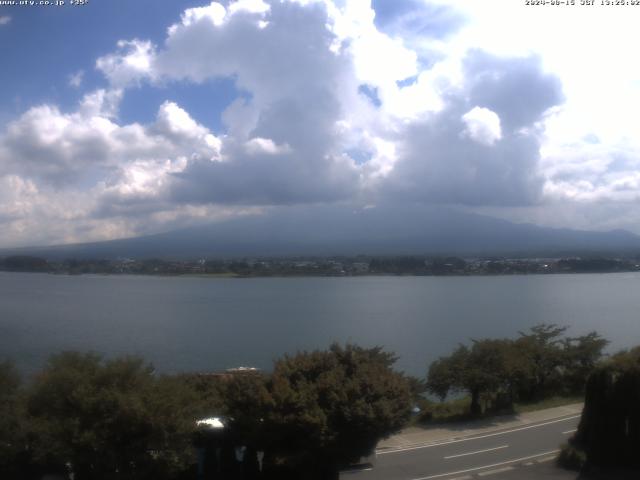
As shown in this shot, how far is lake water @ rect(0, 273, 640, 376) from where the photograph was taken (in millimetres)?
28969

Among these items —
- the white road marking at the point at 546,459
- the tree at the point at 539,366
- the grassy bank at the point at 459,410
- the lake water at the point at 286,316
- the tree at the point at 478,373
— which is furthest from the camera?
the lake water at the point at 286,316

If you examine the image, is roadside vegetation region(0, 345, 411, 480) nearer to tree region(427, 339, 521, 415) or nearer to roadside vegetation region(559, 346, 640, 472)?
roadside vegetation region(559, 346, 640, 472)

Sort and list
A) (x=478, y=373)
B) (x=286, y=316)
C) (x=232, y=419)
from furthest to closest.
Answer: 1. (x=286, y=316)
2. (x=478, y=373)
3. (x=232, y=419)

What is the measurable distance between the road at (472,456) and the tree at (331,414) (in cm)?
122

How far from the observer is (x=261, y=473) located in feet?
29.7

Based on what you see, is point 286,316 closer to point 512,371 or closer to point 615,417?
point 512,371

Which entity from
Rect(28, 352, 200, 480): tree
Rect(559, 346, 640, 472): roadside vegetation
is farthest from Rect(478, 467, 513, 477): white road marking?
Rect(28, 352, 200, 480): tree

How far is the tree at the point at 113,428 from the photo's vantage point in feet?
25.5

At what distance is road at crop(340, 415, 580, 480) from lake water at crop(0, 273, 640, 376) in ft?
36.3

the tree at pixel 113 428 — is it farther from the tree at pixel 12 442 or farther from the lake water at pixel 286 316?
the lake water at pixel 286 316

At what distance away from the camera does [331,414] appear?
8.42 m

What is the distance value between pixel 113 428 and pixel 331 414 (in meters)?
2.73

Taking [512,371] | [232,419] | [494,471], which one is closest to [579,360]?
[512,371]

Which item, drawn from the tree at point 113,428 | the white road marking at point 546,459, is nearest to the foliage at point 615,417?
the white road marking at point 546,459
